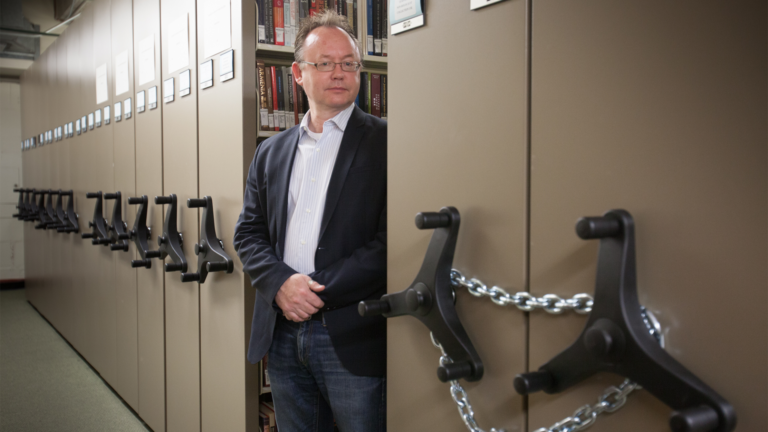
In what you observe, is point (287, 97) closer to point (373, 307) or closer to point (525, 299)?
→ point (373, 307)

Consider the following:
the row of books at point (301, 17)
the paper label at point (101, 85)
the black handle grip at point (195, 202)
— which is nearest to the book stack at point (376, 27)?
the row of books at point (301, 17)

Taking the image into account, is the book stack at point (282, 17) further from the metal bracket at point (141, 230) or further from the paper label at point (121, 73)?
the paper label at point (121, 73)

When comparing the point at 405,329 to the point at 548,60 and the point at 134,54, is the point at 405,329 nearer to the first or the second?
the point at 548,60

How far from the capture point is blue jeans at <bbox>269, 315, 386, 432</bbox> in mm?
1627

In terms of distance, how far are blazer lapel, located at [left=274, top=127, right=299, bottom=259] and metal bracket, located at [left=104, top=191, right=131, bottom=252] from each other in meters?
1.86

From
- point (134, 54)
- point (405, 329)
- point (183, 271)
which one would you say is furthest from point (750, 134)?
point (134, 54)

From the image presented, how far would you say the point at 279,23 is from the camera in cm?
220

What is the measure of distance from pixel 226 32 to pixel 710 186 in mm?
1909

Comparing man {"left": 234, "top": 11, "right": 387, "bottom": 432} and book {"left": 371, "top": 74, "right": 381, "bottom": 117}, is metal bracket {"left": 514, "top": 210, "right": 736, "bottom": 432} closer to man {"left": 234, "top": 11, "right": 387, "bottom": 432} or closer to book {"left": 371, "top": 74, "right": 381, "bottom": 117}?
man {"left": 234, "top": 11, "right": 387, "bottom": 432}

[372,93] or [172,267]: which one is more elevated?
[372,93]

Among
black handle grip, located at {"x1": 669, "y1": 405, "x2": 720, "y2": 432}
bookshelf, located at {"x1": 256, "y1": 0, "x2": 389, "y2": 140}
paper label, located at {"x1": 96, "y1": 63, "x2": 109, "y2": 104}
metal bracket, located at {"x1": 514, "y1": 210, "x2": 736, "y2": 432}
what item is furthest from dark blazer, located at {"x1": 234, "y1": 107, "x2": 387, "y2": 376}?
paper label, located at {"x1": 96, "y1": 63, "x2": 109, "y2": 104}

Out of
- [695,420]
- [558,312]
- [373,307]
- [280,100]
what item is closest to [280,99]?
[280,100]

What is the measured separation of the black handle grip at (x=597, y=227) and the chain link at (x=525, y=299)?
11 cm

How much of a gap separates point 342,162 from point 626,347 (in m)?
1.14
